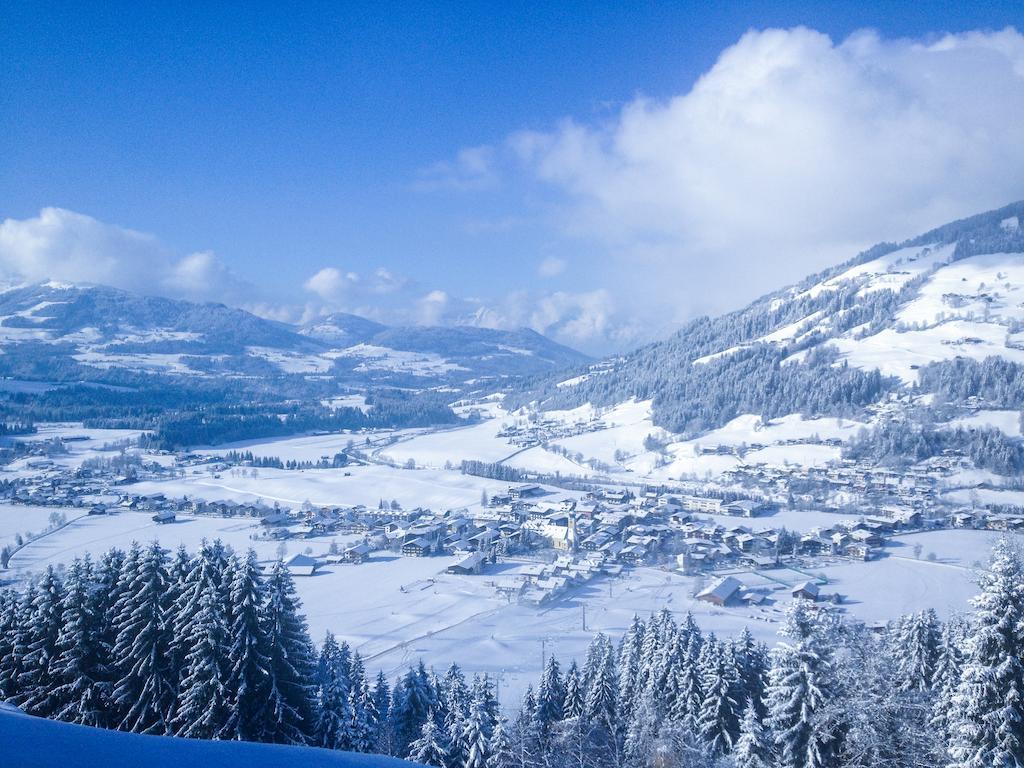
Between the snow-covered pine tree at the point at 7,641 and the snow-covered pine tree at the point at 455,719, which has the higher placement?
the snow-covered pine tree at the point at 7,641

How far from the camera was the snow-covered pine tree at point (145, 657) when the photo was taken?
338 inches

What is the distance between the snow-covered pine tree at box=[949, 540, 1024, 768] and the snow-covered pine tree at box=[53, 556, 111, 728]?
35.8 feet

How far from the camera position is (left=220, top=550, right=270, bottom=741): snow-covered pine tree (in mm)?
8195

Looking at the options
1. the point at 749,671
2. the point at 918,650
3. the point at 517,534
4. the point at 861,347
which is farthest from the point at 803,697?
the point at 861,347

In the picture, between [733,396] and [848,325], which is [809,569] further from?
[848,325]

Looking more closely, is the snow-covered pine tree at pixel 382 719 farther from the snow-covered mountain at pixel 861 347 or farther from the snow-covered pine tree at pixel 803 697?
the snow-covered mountain at pixel 861 347

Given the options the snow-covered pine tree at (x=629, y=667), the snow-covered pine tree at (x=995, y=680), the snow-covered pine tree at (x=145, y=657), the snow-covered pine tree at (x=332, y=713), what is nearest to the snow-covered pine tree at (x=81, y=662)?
Result: the snow-covered pine tree at (x=145, y=657)

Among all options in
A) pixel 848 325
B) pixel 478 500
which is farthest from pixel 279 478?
pixel 848 325

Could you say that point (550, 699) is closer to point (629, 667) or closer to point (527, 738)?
point (629, 667)

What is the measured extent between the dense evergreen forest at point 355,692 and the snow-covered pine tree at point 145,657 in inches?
0.8

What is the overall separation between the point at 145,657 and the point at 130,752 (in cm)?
665

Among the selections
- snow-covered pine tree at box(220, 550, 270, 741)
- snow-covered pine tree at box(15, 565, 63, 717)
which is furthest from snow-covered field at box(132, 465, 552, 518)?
snow-covered pine tree at box(220, 550, 270, 741)

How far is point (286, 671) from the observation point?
8852 mm

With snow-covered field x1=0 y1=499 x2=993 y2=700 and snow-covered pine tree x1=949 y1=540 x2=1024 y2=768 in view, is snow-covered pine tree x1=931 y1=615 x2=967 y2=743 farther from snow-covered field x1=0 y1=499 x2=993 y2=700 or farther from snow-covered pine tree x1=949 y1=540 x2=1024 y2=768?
snow-covered field x1=0 y1=499 x2=993 y2=700
